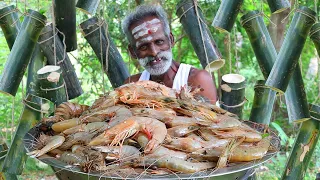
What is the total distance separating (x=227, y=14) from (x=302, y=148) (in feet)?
2.95

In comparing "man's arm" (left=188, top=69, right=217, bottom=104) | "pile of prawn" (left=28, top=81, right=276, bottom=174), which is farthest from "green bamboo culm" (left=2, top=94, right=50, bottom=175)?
"man's arm" (left=188, top=69, right=217, bottom=104)

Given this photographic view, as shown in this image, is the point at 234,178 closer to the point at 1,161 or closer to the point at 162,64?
the point at 162,64

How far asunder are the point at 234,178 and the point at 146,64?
1227 millimetres

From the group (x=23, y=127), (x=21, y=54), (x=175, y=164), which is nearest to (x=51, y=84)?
(x=21, y=54)

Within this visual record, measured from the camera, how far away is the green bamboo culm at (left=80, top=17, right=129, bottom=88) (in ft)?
8.97

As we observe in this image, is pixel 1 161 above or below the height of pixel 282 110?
above

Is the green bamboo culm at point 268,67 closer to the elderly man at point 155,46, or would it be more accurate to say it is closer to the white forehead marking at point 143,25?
the elderly man at point 155,46

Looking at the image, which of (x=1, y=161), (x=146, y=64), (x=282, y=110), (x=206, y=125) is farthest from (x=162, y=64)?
(x=282, y=110)

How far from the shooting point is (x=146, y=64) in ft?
8.55

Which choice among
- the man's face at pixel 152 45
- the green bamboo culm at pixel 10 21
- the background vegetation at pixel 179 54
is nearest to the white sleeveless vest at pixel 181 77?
the man's face at pixel 152 45

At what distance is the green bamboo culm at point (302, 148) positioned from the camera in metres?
2.46

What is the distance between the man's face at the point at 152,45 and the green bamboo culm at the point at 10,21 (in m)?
0.69

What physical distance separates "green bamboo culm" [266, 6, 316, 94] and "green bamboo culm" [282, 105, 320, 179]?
43cm

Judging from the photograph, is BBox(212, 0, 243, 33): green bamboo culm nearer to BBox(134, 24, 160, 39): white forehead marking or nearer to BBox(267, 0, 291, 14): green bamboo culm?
BBox(267, 0, 291, 14): green bamboo culm
